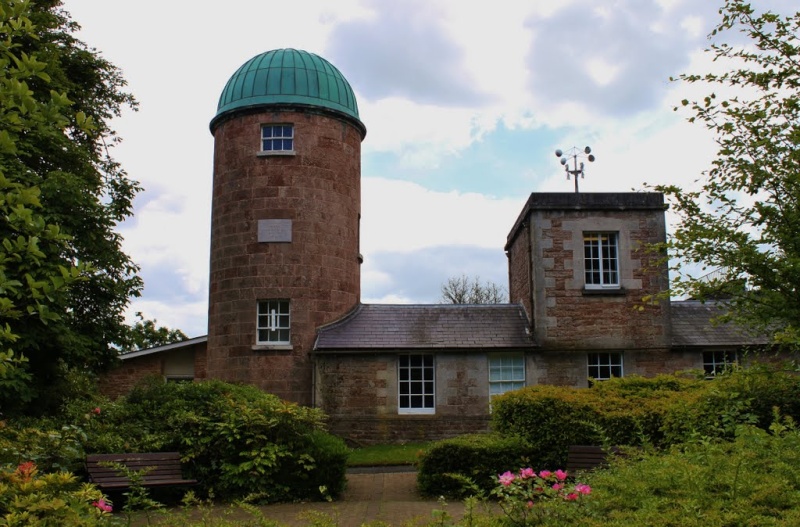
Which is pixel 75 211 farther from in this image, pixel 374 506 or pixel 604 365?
pixel 604 365

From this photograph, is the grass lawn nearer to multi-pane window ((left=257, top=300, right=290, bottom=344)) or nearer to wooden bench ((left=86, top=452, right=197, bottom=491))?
multi-pane window ((left=257, top=300, right=290, bottom=344))

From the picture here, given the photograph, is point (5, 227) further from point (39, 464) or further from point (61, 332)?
point (39, 464)

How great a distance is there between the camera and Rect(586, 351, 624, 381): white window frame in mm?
19875

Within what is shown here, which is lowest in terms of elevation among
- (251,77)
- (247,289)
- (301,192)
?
(247,289)

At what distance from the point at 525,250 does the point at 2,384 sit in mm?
13389

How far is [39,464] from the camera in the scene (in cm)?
962

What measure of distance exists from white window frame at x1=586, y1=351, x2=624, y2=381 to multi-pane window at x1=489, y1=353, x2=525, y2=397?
5.83 ft

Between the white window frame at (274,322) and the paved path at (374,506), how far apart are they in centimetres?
767

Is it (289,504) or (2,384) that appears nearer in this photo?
(289,504)

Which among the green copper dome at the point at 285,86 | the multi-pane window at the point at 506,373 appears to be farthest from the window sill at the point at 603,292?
the green copper dome at the point at 285,86

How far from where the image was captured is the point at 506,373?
65.1 feet

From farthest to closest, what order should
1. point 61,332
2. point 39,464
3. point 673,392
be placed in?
point 61,332, point 673,392, point 39,464

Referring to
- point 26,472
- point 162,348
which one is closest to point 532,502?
point 26,472

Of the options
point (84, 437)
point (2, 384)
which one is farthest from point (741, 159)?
point (2, 384)
